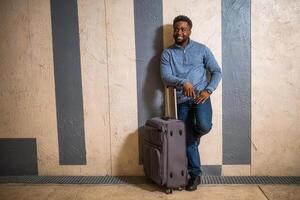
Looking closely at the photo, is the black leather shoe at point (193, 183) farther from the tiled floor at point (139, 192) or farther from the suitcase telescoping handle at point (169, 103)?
the suitcase telescoping handle at point (169, 103)

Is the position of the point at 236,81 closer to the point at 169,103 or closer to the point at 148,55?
the point at 169,103

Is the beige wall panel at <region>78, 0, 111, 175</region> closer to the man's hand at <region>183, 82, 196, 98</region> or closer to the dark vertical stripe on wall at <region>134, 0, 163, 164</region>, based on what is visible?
the dark vertical stripe on wall at <region>134, 0, 163, 164</region>

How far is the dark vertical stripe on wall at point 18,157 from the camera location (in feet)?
10.6

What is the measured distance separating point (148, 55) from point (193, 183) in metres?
1.28

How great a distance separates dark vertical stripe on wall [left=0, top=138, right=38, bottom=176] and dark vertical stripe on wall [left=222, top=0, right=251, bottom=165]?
1960mm

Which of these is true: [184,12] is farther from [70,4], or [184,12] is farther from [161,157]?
[161,157]

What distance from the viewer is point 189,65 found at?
2859 mm

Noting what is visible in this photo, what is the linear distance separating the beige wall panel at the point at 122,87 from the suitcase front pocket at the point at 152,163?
269 mm

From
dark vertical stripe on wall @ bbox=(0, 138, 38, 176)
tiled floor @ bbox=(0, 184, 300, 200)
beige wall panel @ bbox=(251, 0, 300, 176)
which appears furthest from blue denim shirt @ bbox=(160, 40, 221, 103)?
dark vertical stripe on wall @ bbox=(0, 138, 38, 176)

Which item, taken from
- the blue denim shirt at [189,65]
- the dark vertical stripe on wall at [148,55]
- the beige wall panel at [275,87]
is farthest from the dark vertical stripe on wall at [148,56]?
the beige wall panel at [275,87]

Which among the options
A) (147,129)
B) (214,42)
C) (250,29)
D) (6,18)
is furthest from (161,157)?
(6,18)

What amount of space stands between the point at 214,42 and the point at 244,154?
3.74 ft

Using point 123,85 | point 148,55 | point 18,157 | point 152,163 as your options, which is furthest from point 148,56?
point 18,157

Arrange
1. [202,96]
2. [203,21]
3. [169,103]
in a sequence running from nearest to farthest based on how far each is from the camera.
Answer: [202,96] < [203,21] < [169,103]
